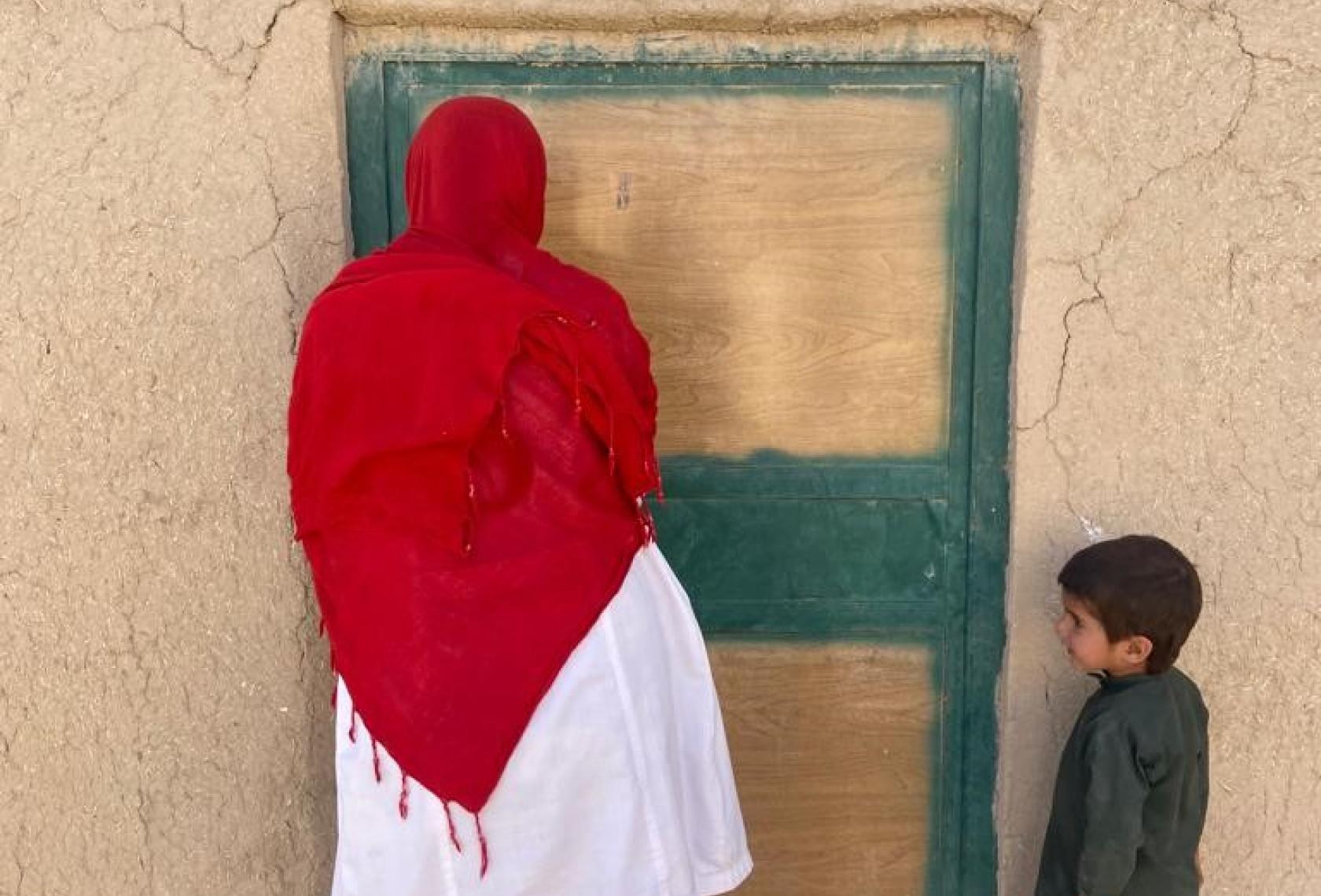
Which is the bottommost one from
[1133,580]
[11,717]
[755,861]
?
[755,861]

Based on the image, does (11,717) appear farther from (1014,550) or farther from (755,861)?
(1014,550)

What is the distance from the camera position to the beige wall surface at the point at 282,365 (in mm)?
2115

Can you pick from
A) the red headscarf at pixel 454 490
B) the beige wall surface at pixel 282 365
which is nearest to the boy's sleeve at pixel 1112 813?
the beige wall surface at pixel 282 365

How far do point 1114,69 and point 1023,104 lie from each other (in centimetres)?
16

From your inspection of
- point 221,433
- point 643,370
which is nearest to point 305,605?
point 221,433

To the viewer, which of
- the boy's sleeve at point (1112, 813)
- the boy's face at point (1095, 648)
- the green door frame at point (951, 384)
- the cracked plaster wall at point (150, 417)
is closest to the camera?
the boy's sleeve at point (1112, 813)

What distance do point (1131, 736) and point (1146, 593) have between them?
22 centimetres

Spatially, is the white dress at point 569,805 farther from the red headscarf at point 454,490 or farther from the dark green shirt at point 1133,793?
the dark green shirt at point 1133,793

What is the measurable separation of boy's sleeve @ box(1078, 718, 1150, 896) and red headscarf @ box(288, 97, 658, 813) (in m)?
0.83

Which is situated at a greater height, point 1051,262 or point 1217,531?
point 1051,262

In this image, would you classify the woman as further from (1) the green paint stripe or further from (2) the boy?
(1) the green paint stripe

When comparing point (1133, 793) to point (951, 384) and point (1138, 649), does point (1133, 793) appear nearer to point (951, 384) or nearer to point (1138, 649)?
point (1138, 649)

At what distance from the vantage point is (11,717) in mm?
2137

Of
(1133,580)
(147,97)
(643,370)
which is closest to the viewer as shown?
(643,370)
